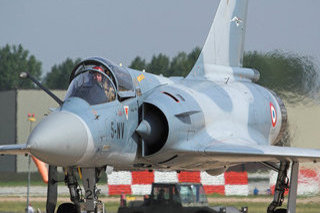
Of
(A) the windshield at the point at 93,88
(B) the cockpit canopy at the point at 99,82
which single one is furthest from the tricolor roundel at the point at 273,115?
(A) the windshield at the point at 93,88

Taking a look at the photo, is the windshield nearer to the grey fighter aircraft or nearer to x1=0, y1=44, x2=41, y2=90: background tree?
the grey fighter aircraft

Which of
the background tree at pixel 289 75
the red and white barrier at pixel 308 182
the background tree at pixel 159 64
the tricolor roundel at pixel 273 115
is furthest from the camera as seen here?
the background tree at pixel 159 64

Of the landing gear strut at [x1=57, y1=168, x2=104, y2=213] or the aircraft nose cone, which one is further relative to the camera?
the landing gear strut at [x1=57, y1=168, x2=104, y2=213]

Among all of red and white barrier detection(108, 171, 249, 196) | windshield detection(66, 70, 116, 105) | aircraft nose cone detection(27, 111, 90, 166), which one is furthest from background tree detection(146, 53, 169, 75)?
aircraft nose cone detection(27, 111, 90, 166)

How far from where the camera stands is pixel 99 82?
455 inches

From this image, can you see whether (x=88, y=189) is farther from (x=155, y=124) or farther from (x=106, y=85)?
(x=106, y=85)

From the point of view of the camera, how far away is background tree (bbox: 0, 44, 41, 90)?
4583cm

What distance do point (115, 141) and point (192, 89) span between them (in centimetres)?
266

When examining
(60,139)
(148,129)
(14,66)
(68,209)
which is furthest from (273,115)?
(14,66)

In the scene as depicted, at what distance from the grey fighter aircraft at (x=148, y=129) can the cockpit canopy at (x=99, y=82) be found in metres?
0.02

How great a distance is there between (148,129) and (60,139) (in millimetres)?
2053

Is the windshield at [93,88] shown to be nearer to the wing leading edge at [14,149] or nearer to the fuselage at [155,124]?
the fuselage at [155,124]

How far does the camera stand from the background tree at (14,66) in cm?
4583

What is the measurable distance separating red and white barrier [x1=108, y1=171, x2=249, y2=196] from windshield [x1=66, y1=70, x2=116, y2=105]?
10945 mm
